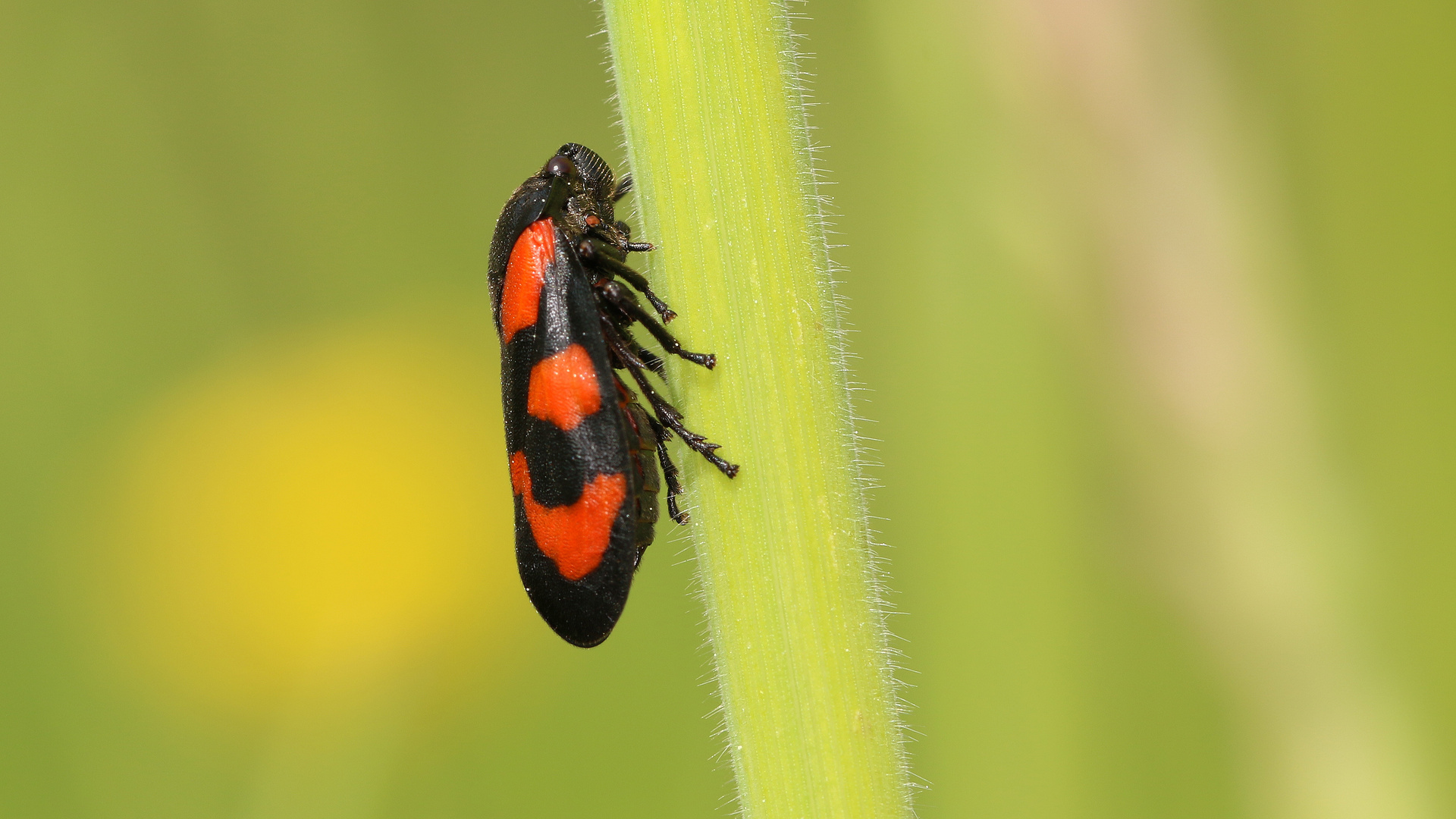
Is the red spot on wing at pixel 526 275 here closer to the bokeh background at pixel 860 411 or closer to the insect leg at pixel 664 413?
the insect leg at pixel 664 413

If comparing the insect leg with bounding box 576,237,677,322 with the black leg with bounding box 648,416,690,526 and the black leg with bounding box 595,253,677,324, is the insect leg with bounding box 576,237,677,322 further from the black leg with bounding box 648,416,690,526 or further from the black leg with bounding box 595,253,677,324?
the black leg with bounding box 648,416,690,526

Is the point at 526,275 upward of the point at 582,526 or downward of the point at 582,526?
upward

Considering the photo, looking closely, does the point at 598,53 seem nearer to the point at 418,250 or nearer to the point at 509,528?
the point at 418,250

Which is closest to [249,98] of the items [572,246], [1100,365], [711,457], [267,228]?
[267,228]

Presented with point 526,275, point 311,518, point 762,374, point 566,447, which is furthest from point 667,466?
point 311,518

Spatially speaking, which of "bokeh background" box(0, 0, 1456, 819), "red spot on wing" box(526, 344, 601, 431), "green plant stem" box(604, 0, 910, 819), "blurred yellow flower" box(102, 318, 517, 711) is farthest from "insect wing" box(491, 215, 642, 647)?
"blurred yellow flower" box(102, 318, 517, 711)

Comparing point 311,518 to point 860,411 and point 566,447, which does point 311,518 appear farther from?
point 566,447
